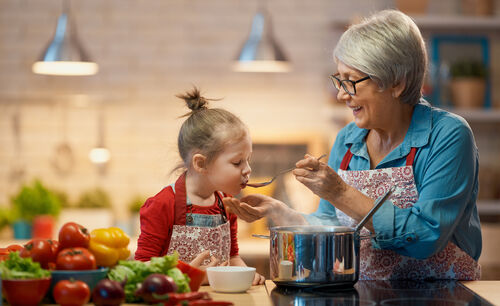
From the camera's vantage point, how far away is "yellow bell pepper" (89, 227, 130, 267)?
1662mm

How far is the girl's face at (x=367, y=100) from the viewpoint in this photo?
86.3 inches

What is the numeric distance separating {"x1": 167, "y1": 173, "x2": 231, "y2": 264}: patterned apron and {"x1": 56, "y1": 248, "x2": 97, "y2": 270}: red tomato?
0.50 meters

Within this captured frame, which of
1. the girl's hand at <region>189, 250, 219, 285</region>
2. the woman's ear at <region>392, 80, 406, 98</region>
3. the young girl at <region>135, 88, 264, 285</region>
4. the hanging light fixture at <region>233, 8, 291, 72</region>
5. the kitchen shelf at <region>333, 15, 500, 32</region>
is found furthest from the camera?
the kitchen shelf at <region>333, 15, 500, 32</region>

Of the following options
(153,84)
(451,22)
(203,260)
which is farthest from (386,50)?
(153,84)

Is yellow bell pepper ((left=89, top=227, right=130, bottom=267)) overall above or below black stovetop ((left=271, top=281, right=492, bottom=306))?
above

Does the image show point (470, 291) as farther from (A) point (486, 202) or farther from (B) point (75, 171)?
(B) point (75, 171)

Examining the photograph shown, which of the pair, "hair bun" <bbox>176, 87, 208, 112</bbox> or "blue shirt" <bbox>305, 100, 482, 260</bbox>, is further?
"hair bun" <bbox>176, 87, 208, 112</bbox>

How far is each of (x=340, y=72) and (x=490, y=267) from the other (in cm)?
255

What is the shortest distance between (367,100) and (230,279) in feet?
2.48

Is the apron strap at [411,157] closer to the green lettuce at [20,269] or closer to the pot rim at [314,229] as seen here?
the pot rim at [314,229]

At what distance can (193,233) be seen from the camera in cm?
212

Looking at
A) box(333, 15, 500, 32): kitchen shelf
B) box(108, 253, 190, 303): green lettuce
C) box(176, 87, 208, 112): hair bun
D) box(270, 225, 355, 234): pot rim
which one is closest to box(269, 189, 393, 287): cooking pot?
box(270, 225, 355, 234): pot rim

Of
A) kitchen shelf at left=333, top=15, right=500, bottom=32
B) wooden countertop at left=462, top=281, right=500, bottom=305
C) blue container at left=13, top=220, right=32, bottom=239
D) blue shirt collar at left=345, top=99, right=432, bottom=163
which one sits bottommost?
blue container at left=13, top=220, right=32, bottom=239

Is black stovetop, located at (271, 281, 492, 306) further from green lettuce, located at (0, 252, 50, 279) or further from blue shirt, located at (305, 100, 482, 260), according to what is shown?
green lettuce, located at (0, 252, 50, 279)
